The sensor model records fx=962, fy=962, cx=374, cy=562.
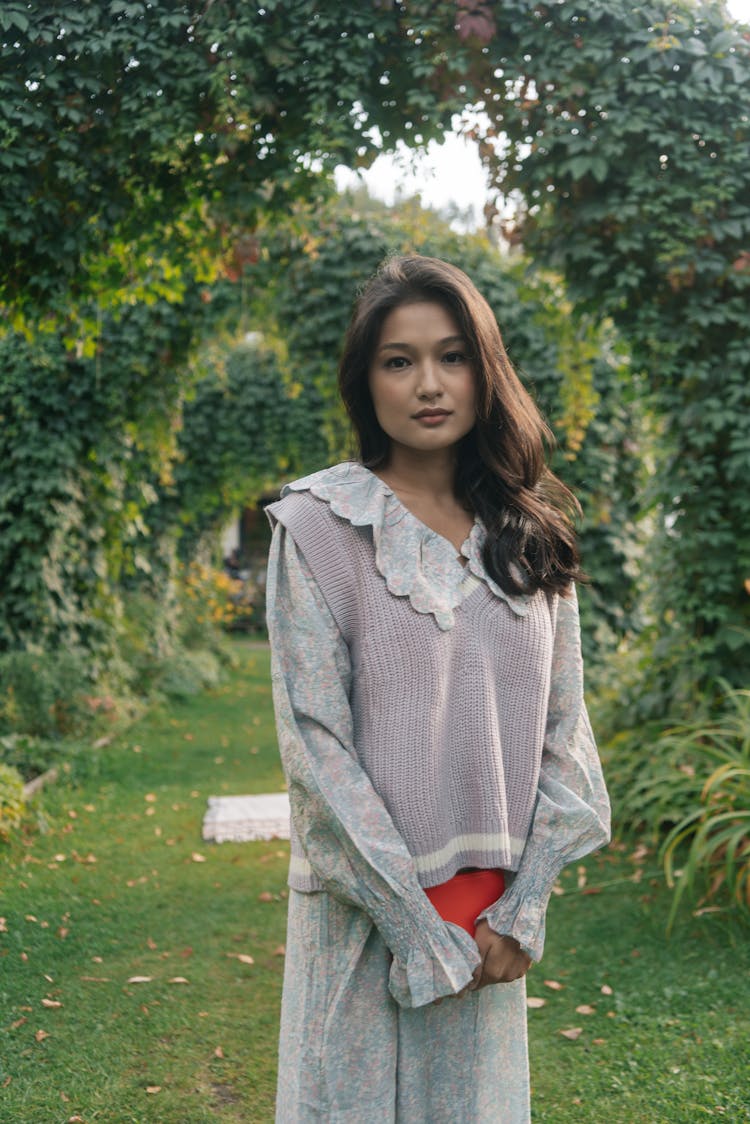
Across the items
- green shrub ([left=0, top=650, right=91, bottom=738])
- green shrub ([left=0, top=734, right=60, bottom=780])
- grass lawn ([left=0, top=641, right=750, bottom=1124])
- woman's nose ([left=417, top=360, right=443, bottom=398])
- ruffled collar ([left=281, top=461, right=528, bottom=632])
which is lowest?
grass lawn ([left=0, top=641, right=750, bottom=1124])

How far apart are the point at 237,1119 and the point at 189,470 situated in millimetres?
8912

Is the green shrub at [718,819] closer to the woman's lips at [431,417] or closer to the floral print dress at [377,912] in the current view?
the floral print dress at [377,912]

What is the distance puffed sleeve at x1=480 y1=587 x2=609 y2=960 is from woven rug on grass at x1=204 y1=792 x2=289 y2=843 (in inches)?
147

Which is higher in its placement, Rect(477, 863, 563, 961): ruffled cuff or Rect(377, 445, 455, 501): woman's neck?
Rect(377, 445, 455, 501): woman's neck

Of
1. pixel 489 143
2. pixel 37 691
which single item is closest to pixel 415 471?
pixel 489 143

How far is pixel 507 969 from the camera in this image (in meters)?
1.47

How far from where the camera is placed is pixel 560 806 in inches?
61.4

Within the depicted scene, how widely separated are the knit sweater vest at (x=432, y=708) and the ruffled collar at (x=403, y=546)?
2 cm

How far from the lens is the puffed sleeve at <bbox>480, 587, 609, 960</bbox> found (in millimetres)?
1479

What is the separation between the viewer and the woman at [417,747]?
1.42m

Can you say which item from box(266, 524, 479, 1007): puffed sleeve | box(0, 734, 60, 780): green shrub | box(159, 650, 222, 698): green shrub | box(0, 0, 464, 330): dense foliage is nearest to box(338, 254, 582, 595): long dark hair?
box(266, 524, 479, 1007): puffed sleeve

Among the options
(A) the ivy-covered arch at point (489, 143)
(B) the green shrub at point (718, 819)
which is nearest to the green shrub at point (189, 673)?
(A) the ivy-covered arch at point (489, 143)

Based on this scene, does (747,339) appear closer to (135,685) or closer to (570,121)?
(570,121)

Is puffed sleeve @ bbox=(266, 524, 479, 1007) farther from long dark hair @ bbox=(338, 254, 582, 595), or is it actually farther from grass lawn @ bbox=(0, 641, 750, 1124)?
A: grass lawn @ bbox=(0, 641, 750, 1124)
